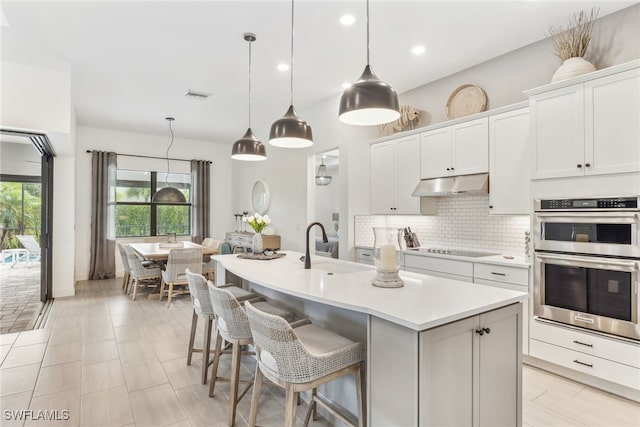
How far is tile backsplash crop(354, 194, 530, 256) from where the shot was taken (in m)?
3.71

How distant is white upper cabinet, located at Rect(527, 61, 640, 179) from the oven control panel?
0.20 meters

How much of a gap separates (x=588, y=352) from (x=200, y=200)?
7.18 meters

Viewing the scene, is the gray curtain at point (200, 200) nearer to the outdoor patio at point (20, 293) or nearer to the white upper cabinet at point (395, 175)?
the outdoor patio at point (20, 293)

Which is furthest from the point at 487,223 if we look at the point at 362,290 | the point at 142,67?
the point at 142,67

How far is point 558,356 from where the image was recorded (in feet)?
9.24

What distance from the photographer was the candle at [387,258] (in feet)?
6.78

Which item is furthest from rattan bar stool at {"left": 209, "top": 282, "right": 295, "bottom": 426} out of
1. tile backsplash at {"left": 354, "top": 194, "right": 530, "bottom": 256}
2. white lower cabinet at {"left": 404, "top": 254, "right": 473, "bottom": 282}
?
tile backsplash at {"left": 354, "top": 194, "right": 530, "bottom": 256}

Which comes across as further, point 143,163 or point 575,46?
point 143,163

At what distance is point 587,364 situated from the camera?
265 cm

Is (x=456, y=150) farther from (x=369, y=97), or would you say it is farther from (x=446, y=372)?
(x=446, y=372)

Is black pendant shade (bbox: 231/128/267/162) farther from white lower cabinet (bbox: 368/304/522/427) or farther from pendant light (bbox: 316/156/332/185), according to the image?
pendant light (bbox: 316/156/332/185)

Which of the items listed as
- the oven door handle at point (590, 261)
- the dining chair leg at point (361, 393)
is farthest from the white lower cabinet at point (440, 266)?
the dining chair leg at point (361, 393)

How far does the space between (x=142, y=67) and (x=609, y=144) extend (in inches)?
181

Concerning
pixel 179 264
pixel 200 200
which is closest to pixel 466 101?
pixel 179 264
